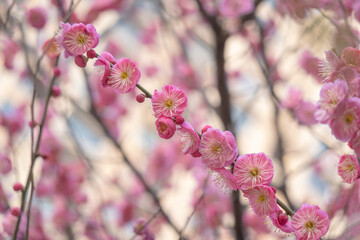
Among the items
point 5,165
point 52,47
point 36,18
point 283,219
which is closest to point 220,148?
point 283,219

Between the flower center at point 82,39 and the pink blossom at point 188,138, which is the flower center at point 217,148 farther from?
the flower center at point 82,39

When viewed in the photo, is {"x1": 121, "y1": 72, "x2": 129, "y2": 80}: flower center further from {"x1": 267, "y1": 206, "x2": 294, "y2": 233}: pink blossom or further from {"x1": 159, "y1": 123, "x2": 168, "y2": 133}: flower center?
{"x1": 267, "y1": 206, "x2": 294, "y2": 233}: pink blossom

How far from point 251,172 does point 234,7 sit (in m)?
1.05

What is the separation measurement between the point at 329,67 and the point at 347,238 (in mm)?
412

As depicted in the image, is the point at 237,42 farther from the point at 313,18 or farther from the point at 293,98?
the point at 313,18

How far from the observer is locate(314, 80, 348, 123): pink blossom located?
505mm

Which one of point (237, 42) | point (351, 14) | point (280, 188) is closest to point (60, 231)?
point (280, 188)

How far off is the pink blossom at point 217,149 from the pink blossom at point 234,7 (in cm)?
95

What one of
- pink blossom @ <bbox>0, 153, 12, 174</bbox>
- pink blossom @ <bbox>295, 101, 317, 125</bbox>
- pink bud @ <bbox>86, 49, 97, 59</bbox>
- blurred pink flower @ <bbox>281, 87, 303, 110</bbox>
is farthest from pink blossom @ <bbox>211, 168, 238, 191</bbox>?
blurred pink flower @ <bbox>281, 87, 303, 110</bbox>

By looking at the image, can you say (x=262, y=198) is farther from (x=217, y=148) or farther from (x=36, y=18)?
(x=36, y=18)

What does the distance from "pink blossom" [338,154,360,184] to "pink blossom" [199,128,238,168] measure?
5.6 inches

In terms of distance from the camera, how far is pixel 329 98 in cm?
52

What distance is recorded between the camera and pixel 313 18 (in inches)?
41.6

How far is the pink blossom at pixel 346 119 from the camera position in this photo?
51 cm
